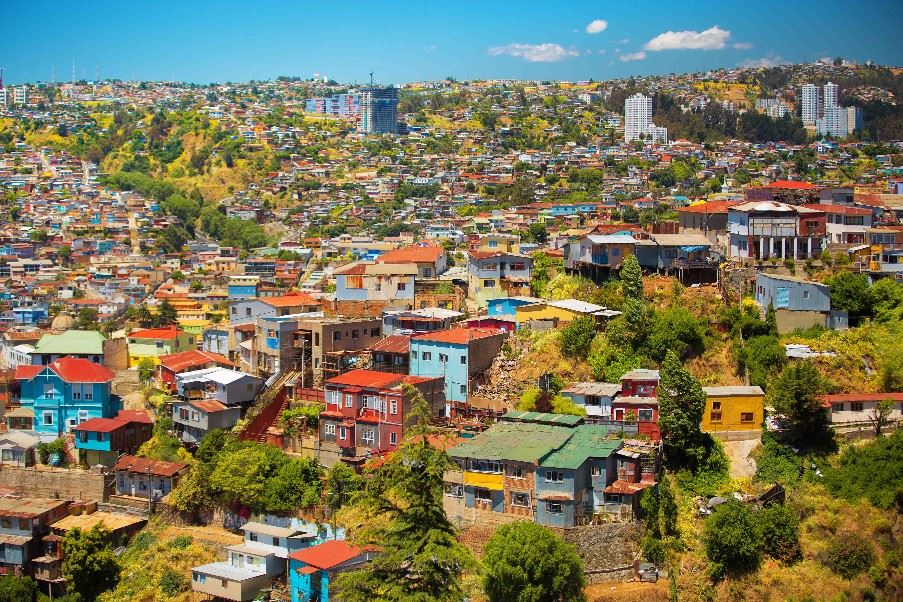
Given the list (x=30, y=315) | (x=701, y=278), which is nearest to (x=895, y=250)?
(x=701, y=278)

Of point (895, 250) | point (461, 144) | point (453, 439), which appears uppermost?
point (461, 144)

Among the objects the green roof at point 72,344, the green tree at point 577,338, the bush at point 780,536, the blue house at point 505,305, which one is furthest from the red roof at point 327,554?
the green roof at point 72,344

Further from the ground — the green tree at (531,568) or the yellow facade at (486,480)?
the yellow facade at (486,480)

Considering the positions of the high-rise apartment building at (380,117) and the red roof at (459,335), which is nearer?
the red roof at (459,335)

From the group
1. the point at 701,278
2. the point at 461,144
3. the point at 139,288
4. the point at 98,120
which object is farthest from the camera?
the point at 98,120

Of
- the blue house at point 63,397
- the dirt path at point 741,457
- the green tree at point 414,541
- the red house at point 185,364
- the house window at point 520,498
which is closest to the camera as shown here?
the green tree at point 414,541

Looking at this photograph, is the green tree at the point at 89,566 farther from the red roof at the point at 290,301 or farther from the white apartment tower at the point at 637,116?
the white apartment tower at the point at 637,116

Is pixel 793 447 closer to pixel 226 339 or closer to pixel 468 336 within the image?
pixel 468 336
